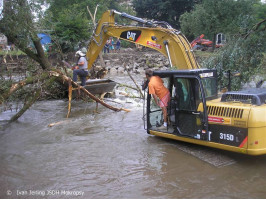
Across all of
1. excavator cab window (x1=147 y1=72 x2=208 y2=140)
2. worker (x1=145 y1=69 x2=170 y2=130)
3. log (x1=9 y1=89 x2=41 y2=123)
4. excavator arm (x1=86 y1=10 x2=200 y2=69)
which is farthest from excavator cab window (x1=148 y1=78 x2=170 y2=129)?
log (x1=9 y1=89 x2=41 y2=123)

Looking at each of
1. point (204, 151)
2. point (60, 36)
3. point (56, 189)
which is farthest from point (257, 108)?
point (60, 36)

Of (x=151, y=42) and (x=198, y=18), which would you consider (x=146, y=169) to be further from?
(x=198, y=18)

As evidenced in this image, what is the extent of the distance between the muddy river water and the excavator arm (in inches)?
97.3

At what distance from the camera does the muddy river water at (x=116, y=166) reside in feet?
18.1

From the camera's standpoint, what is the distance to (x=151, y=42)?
34.1 ft

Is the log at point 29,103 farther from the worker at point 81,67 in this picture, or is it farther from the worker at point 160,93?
the worker at point 160,93

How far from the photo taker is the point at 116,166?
262 inches

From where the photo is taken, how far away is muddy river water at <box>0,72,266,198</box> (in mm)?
5512

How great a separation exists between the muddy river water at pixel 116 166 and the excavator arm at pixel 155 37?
2471mm

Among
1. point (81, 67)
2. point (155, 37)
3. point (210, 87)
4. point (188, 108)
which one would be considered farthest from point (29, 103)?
point (210, 87)

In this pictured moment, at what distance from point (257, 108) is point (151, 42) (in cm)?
522

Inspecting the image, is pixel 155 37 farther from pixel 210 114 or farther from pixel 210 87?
pixel 210 114

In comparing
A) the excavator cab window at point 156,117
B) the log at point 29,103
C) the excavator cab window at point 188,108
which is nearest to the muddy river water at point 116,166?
the excavator cab window at point 156,117

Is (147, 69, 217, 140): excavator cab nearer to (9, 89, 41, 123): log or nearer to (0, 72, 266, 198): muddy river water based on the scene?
(0, 72, 266, 198): muddy river water
